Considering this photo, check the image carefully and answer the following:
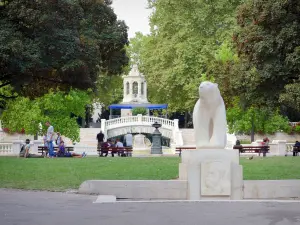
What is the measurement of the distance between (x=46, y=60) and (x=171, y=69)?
97.9 ft

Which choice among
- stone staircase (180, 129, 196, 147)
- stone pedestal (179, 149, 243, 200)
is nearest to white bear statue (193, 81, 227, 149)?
stone pedestal (179, 149, 243, 200)

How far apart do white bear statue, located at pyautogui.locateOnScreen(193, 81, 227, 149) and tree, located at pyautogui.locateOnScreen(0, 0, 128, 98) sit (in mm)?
16368

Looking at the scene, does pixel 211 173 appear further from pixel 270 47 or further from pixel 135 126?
pixel 135 126

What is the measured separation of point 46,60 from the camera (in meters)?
34.9

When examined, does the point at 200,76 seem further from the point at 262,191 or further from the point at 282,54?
the point at 262,191

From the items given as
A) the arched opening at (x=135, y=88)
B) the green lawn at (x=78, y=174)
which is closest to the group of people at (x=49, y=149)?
the green lawn at (x=78, y=174)

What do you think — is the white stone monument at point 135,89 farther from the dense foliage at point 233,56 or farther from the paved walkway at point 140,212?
the paved walkway at point 140,212

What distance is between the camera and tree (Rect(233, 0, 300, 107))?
38.3 metres

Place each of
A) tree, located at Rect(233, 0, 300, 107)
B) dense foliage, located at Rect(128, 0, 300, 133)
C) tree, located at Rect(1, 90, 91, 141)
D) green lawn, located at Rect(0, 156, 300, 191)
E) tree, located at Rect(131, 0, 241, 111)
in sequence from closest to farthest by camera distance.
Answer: green lawn, located at Rect(0, 156, 300, 191) < tree, located at Rect(233, 0, 300, 107) < dense foliage, located at Rect(128, 0, 300, 133) < tree, located at Rect(1, 90, 91, 141) < tree, located at Rect(131, 0, 241, 111)

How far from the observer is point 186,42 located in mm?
64000

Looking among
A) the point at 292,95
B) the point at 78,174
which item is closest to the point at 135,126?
the point at 292,95

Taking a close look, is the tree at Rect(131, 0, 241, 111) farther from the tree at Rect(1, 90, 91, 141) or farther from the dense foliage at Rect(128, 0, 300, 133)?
the tree at Rect(1, 90, 91, 141)

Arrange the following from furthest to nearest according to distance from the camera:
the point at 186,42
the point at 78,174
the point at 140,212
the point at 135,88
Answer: the point at 135,88 < the point at 186,42 < the point at 78,174 < the point at 140,212

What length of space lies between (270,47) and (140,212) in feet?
89.9
